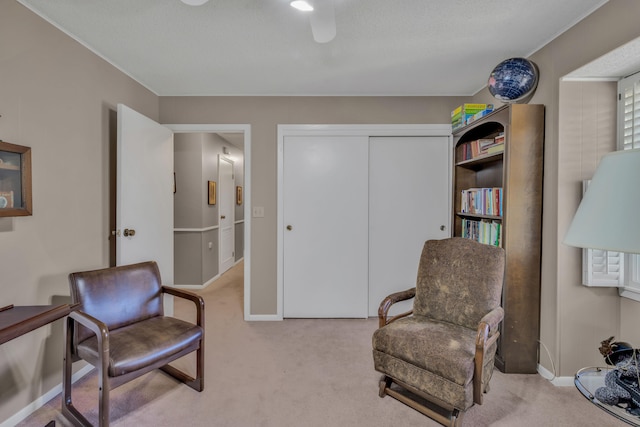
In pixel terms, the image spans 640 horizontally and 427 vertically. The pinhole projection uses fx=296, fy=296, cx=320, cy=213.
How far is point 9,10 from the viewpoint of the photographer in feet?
5.21

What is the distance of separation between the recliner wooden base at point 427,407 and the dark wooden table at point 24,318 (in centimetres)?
178

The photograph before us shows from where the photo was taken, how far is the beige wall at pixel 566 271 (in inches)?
74.0

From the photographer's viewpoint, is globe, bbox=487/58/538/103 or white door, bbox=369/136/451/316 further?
white door, bbox=369/136/451/316

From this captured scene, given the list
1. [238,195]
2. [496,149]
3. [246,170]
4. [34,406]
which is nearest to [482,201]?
[496,149]

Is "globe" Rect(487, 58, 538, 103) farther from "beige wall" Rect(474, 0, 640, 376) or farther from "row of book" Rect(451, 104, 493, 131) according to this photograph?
"row of book" Rect(451, 104, 493, 131)

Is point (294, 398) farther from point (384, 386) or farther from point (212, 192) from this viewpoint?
point (212, 192)

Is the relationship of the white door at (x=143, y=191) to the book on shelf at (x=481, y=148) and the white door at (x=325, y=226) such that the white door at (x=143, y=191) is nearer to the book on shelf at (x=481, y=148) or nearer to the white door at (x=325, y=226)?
the white door at (x=325, y=226)

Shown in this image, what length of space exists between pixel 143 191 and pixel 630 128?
134 inches

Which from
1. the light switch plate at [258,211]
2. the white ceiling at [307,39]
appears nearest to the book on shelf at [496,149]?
the white ceiling at [307,39]

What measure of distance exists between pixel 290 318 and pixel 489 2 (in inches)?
117

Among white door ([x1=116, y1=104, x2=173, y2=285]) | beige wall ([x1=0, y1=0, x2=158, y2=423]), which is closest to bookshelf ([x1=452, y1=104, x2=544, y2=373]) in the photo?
white door ([x1=116, y1=104, x2=173, y2=285])

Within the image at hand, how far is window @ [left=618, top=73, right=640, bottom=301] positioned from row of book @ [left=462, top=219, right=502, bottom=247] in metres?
0.69

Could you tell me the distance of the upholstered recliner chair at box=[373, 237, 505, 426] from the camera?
60.0 inches

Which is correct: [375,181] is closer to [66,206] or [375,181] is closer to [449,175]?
[449,175]
